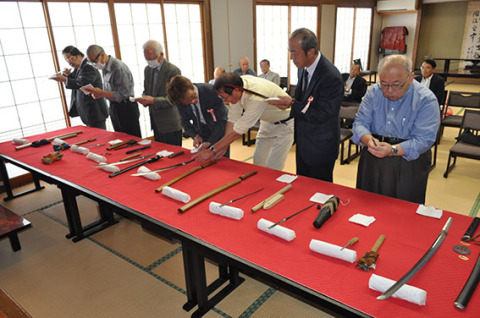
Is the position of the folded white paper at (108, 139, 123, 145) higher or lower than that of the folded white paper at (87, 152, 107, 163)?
lower

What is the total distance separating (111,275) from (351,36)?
9495 mm

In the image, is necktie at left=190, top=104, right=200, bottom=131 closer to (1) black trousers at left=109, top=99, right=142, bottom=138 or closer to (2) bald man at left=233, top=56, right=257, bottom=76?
(1) black trousers at left=109, top=99, right=142, bottom=138

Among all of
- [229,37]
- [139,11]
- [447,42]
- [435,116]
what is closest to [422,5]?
[447,42]

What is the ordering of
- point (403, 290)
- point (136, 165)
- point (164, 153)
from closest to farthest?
1. point (403, 290)
2. point (136, 165)
3. point (164, 153)

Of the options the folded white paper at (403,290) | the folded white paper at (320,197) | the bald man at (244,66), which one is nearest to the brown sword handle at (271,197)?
the folded white paper at (320,197)

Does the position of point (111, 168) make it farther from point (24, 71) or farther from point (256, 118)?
point (24, 71)

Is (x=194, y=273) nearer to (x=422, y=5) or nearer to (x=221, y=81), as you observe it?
(x=221, y=81)

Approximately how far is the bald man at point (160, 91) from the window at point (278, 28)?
411 centimetres

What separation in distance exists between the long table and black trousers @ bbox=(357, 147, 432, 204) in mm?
329

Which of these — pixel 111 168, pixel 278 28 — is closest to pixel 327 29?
pixel 278 28

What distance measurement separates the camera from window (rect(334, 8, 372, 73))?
938 centimetres

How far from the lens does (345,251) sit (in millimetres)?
1326

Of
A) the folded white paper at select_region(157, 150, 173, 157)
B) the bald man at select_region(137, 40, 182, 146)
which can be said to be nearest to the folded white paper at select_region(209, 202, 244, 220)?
the folded white paper at select_region(157, 150, 173, 157)

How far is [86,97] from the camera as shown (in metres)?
4.01
